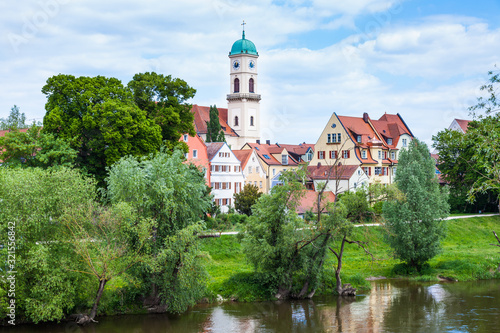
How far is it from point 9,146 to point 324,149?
4455cm

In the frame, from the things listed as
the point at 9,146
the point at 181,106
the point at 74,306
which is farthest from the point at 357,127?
the point at 74,306

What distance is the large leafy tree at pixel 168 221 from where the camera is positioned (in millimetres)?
32500

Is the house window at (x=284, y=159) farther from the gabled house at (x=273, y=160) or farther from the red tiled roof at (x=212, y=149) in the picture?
the red tiled roof at (x=212, y=149)

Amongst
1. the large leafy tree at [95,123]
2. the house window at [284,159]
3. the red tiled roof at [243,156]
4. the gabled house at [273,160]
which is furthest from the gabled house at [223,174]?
the large leafy tree at [95,123]

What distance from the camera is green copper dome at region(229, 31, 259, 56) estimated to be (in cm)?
11647

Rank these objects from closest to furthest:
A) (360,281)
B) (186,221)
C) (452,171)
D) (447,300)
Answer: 1. (186,221)
2. (447,300)
3. (360,281)
4. (452,171)

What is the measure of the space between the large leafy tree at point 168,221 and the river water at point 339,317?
1746 mm

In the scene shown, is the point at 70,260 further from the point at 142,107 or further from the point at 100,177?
the point at 142,107

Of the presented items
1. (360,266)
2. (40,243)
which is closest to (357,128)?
(360,266)

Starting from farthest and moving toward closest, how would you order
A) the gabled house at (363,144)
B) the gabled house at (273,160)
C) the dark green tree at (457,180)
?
1. the gabled house at (273,160)
2. the gabled house at (363,144)
3. the dark green tree at (457,180)

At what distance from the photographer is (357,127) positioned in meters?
79.2

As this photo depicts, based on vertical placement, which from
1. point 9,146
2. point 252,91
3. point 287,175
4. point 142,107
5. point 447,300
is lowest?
point 447,300

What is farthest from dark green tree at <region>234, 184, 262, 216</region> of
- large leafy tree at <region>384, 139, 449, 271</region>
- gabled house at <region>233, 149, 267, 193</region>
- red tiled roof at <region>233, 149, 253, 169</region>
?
large leafy tree at <region>384, 139, 449, 271</region>

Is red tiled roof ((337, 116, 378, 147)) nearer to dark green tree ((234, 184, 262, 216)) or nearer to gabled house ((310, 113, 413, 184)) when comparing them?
gabled house ((310, 113, 413, 184))
